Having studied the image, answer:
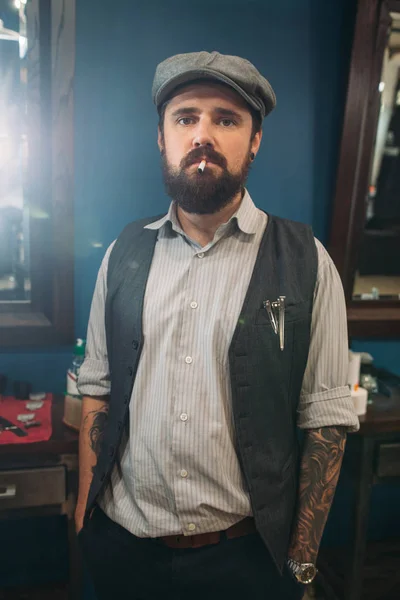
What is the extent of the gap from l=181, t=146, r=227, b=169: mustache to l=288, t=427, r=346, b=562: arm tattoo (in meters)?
0.71

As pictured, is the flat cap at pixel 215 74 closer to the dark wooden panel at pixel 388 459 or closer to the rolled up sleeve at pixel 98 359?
the rolled up sleeve at pixel 98 359

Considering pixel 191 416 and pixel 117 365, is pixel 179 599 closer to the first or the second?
pixel 191 416

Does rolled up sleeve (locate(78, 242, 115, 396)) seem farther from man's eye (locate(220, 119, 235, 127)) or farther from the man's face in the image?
man's eye (locate(220, 119, 235, 127))

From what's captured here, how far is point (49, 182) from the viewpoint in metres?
1.63

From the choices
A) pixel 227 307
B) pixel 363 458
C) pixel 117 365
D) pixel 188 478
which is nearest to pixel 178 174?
pixel 227 307

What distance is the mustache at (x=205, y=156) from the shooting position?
114cm

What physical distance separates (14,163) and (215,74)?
0.87 metres

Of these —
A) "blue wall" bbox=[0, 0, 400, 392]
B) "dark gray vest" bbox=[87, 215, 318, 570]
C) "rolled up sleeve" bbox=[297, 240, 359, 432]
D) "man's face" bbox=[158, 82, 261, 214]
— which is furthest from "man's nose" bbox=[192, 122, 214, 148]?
"blue wall" bbox=[0, 0, 400, 392]

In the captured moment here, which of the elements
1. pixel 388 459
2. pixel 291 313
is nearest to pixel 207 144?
pixel 291 313

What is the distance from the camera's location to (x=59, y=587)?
184 cm

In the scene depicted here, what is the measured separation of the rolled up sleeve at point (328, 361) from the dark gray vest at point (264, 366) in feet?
0.08

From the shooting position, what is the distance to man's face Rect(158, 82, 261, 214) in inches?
45.1

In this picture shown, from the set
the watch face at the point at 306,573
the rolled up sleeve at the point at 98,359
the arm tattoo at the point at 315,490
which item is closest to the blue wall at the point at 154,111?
the rolled up sleeve at the point at 98,359

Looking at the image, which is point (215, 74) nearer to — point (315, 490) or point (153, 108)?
point (153, 108)
